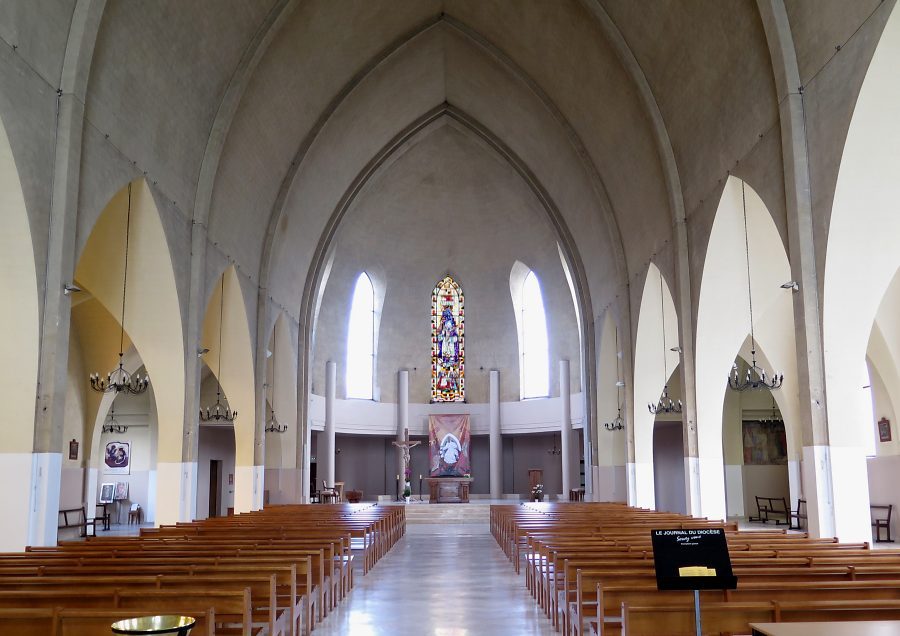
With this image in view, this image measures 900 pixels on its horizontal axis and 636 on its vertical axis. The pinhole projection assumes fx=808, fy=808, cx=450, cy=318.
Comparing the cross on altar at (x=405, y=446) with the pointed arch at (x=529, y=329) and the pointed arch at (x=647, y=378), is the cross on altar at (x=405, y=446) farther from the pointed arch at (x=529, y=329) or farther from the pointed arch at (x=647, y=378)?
the pointed arch at (x=647, y=378)

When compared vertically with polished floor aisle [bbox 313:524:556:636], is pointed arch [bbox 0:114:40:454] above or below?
above

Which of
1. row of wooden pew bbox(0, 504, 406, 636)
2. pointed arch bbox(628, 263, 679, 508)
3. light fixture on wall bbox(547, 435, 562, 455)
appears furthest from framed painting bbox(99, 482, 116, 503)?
light fixture on wall bbox(547, 435, 562, 455)

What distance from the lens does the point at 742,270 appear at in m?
13.8

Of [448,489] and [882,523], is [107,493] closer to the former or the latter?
[448,489]

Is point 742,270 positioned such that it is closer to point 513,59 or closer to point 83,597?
point 513,59

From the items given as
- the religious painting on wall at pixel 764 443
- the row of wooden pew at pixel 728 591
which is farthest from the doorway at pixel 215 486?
the row of wooden pew at pixel 728 591

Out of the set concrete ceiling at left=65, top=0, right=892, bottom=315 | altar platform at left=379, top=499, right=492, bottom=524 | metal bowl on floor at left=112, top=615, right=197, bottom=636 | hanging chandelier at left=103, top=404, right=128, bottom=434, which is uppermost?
concrete ceiling at left=65, top=0, right=892, bottom=315

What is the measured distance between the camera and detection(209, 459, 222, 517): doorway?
→ 25.1 metres

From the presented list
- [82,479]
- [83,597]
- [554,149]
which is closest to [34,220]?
[83,597]

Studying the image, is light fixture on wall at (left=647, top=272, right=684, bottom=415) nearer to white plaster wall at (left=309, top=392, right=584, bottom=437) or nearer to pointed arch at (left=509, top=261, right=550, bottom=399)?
white plaster wall at (left=309, top=392, right=584, bottom=437)

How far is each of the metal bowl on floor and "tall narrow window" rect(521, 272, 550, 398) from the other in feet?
85.5

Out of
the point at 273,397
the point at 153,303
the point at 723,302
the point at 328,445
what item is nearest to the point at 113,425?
the point at 273,397

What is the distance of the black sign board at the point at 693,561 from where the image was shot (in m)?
4.69

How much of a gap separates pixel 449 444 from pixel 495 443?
1.70m
